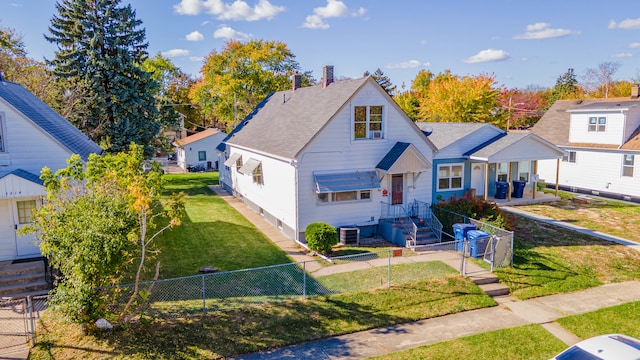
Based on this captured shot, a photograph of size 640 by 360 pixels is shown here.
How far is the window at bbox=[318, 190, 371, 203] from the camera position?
Answer: 19.3 meters

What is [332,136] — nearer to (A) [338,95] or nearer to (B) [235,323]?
(A) [338,95]

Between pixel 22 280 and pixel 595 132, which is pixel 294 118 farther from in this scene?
pixel 595 132

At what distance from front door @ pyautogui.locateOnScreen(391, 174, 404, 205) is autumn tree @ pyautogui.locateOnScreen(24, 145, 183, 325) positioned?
39.1 ft

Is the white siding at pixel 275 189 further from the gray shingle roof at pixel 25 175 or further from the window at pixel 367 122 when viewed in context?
the gray shingle roof at pixel 25 175

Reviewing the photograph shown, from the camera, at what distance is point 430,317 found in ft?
42.6

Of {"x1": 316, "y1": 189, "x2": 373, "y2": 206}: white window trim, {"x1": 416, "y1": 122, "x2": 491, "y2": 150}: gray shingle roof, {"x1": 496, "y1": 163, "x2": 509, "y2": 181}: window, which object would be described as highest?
{"x1": 416, "y1": 122, "x2": 491, "y2": 150}: gray shingle roof

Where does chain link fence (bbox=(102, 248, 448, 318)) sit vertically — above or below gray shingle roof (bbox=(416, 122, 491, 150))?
below

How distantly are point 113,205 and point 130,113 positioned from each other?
22174 millimetres

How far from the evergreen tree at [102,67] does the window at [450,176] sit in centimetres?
2141

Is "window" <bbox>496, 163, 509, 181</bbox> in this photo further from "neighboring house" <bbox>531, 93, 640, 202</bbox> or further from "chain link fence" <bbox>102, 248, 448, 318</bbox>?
"chain link fence" <bbox>102, 248, 448, 318</bbox>

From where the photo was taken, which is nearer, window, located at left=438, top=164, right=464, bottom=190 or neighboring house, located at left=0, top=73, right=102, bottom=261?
neighboring house, located at left=0, top=73, right=102, bottom=261

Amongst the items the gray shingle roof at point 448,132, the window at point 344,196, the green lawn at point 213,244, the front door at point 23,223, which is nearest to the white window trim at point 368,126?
the window at point 344,196

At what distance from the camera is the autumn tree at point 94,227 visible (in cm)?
1037

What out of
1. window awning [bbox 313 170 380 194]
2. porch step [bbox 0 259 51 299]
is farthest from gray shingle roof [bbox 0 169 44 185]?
window awning [bbox 313 170 380 194]
